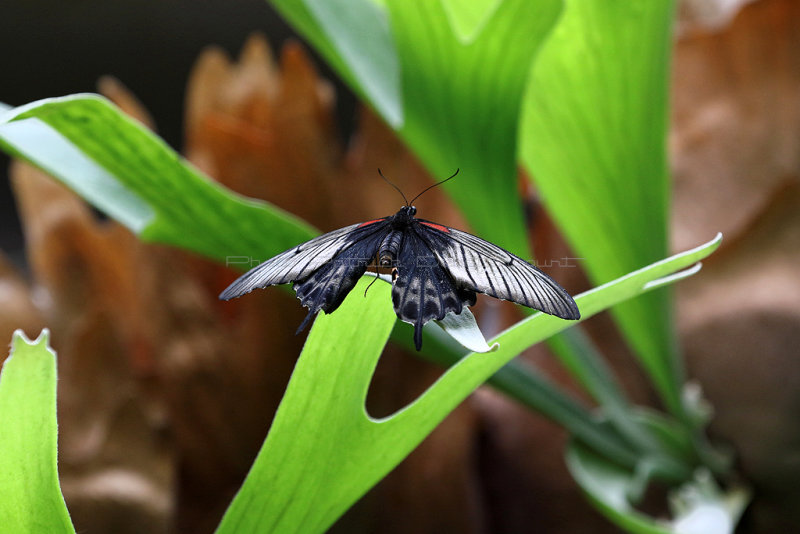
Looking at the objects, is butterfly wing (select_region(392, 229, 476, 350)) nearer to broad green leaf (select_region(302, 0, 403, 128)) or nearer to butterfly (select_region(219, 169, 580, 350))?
→ butterfly (select_region(219, 169, 580, 350))

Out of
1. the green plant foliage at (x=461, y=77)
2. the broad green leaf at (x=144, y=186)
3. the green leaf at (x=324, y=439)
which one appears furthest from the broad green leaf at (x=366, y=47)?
the green leaf at (x=324, y=439)

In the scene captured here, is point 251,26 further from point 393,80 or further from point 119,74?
point 393,80

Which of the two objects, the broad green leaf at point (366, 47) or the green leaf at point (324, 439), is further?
the broad green leaf at point (366, 47)

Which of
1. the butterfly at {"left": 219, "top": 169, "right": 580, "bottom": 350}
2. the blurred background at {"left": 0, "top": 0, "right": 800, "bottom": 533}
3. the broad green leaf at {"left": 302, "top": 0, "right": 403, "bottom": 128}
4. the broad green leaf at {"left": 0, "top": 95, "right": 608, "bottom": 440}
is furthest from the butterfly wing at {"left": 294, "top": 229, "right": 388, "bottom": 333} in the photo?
the blurred background at {"left": 0, "top": 0, "right": 800, "bottom": 533}

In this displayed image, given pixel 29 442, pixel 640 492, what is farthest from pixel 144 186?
pixel 640 492

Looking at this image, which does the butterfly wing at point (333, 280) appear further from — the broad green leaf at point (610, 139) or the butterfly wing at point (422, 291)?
the broad green leaf at point (610, 139)

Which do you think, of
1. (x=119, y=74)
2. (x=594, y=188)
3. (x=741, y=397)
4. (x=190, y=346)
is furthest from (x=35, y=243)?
(x=119, y=74)

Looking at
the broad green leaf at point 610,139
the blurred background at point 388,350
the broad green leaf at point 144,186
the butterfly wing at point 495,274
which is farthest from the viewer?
the blurred background at point 388,350

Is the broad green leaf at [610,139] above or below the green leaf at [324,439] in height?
above
